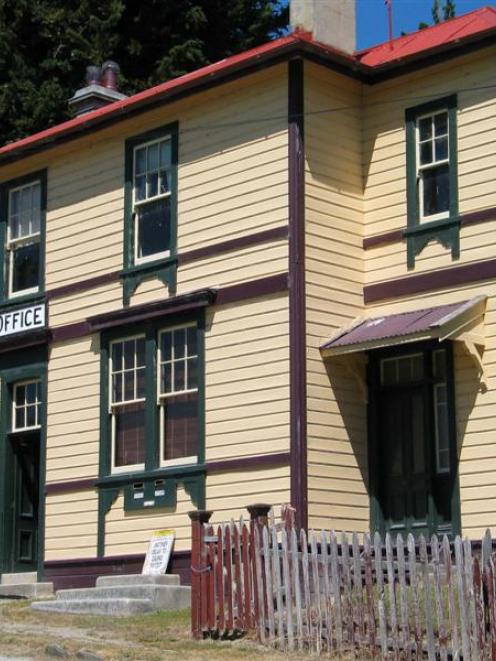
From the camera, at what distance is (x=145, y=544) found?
20094 millimetres

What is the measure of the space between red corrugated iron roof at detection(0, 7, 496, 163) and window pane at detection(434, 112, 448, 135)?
A: 0.87 metres

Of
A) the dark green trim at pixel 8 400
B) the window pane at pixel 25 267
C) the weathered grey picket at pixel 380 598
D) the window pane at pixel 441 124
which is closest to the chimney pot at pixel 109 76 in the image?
the window pane at pixel 25 267

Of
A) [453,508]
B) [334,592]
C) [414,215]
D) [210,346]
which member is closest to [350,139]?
[414,215]

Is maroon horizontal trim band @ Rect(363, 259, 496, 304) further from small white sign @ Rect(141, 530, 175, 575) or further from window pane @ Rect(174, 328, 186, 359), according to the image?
small white sign @ Rect(141, 530, 175, 575)

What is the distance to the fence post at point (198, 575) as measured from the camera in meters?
15.8

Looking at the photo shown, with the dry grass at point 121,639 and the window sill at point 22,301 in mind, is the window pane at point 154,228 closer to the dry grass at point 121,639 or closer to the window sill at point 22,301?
the window sill at point 22,301

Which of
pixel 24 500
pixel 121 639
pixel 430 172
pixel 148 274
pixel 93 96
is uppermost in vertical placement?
pixel 93 96

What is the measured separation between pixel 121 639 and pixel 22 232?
978cm

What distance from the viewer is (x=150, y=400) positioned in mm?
20484

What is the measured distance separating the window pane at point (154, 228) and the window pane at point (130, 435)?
2331 millimetres

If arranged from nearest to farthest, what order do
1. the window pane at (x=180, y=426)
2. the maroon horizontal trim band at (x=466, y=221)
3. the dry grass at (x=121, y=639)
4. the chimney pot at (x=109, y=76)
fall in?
the dry grass at (x=121, y=639) < the maroon horizontal trim band at (x=466, y=221) < the window pane at (x=180, y=426) < the chimney pot at (x=109, y=76)

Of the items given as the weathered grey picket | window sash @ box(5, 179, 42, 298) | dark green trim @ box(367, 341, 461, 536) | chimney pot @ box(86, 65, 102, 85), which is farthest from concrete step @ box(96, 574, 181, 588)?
chimney pot @ box(86, 65, 102, 85)

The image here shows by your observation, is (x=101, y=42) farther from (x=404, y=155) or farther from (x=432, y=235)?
A: (x=432, y=235)

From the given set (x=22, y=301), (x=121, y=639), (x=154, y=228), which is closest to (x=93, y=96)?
(x=22, y=301)
